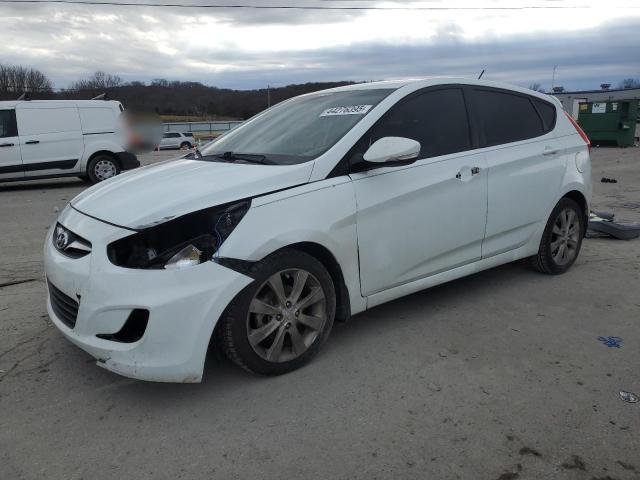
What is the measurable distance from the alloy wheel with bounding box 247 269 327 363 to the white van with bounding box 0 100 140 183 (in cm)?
1028

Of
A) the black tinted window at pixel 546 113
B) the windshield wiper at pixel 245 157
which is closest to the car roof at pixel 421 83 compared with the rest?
the black tinted window at pixel 546 113

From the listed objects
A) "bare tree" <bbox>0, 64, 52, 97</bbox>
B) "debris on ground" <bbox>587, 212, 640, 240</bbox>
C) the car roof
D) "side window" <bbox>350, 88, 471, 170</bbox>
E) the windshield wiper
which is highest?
"bare tree" <bbox>0, 64, 52, 97</bbox>

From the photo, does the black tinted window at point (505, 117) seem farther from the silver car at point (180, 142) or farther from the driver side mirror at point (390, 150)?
the silver car at point (180, 142)

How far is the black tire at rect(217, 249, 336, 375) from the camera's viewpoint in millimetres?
2875

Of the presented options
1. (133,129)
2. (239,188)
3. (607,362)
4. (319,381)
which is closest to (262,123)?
(239,188)

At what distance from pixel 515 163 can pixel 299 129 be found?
1738mm

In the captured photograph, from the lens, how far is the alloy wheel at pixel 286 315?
9.80 feet

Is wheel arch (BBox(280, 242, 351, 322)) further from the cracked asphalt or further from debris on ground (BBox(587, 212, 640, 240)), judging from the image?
debris on ground (BBox(587, 212, 640, 240))

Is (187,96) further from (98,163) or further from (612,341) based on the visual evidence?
(612,341)

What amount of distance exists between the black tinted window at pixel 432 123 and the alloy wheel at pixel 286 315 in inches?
41.6

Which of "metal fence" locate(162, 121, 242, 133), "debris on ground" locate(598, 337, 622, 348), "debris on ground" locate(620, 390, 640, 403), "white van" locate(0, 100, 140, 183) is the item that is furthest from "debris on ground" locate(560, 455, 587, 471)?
"white van" locate(0, 100, 140, 183)

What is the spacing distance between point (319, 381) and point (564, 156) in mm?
3061

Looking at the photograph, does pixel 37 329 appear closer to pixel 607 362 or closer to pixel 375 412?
pixel 375 412

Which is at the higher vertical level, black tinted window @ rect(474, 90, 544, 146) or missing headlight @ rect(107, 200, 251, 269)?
black tinted window @ rect(474, 90, 544, 146)
